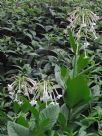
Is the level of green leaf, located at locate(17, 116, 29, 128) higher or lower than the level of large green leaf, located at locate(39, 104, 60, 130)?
lower

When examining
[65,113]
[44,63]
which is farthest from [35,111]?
[44,63]

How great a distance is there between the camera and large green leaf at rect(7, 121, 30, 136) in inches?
→ 91.4

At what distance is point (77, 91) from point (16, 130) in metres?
0.58

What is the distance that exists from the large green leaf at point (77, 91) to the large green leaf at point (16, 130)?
19.6 inches

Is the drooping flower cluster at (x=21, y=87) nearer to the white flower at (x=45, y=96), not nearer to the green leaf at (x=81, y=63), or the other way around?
the white flower at (x=45, y=96)

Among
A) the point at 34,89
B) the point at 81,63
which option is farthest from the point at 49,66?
the point at 34,89

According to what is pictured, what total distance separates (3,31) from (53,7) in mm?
1194

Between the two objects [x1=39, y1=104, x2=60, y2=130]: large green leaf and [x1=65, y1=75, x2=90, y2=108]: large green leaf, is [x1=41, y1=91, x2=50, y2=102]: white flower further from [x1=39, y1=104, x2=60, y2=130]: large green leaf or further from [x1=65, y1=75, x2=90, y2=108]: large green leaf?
[x1=65, y1=75, x2=90, y2=108]: large green leaf

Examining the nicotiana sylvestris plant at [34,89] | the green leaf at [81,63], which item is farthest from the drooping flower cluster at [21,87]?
the green leaf at [81,63]

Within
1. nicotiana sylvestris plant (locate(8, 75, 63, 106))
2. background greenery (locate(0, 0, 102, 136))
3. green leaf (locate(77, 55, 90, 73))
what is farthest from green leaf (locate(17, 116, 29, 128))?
green leaf (locate(77, 55, 90, 73))

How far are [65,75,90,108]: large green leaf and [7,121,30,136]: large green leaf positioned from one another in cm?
50

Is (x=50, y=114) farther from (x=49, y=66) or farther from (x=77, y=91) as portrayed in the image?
(x=49, y=66)

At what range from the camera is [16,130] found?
7.68 feet

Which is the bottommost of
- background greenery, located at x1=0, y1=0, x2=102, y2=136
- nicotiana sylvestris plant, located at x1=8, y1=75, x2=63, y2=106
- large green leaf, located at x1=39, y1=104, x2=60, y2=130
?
background greenery, located at x1=0, y1=0, x2=102, y2=136
